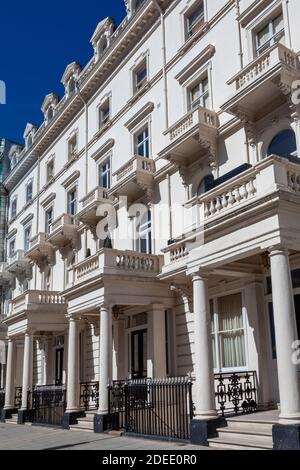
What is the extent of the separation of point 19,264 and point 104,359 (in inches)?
677

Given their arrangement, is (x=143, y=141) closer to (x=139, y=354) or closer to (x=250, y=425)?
(x=139, y=354)

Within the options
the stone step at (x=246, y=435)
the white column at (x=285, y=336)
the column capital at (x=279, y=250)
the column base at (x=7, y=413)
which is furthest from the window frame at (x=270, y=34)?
the column base at (x=7, y=413)

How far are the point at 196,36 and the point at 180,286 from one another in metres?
8.51

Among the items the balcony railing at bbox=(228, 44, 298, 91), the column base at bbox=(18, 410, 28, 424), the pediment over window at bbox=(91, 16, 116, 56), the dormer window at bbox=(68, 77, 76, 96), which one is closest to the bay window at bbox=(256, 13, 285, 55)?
A: the balcony railing at bbox=(228, 44, 298, 91)

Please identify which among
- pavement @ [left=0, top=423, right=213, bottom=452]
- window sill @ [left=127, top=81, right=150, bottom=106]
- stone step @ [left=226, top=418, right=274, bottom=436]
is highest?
window sill @ [left=127, top=81, right=150, bottom=106]

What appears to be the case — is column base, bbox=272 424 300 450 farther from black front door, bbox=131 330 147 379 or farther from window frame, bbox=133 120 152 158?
window frame, bbox=133 120 152 158

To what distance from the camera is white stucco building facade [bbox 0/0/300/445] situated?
11.2 metres

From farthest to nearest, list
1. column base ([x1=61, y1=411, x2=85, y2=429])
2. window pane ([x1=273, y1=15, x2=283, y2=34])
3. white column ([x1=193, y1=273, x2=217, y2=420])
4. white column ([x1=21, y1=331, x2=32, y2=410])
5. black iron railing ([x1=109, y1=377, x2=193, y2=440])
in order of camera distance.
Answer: white column ([x1=21, y1=331, x2=32, y2=410])
column base ([x1=61, y1=411, x2=85, y2=429])
window pane ([x1=273, y1=15, x2=283, y2=34])
black iron railing ([x1=109, y1=377, x2=193, y2=440])
white column ([x1=193, y1=273, x2=217, y2=420])

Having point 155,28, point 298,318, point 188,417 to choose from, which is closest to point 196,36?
point 155,28

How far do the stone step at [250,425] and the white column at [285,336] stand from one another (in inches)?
46.9

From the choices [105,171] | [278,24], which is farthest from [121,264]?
[278,24]

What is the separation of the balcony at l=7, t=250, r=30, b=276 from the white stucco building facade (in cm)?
379

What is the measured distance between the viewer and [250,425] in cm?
1081
